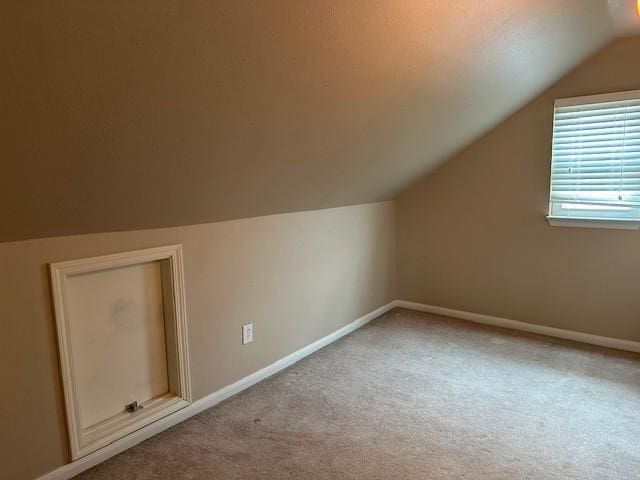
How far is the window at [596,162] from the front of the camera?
2.96 metres

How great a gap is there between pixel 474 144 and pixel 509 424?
222cm

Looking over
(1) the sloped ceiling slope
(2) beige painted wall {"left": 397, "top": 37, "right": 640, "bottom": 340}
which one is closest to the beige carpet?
(2) beige painted wall {"left": 397, "top": 37, "right": 640, "bottom": 340}

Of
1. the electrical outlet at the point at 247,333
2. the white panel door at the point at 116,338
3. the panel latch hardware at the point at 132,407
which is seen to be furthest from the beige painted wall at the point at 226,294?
the panel latch hardware at the point at 132,407

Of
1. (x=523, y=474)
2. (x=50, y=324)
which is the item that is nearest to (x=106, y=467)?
(x=50, y=324)

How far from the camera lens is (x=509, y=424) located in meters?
2.21

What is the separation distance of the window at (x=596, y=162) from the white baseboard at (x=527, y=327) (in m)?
0.84

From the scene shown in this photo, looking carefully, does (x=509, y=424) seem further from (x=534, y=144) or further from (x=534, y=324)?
(x=534, y=144)

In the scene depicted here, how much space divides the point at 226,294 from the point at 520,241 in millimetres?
2379

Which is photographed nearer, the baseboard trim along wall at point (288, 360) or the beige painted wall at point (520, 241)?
the baseboard trim along wall at point (288, 360)

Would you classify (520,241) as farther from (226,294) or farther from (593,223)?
(226,294)

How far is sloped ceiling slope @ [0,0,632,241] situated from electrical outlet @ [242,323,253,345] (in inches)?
27.3

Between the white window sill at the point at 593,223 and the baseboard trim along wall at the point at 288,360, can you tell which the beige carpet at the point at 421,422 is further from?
the white window sill at the point at 593,223

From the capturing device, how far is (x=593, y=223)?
10.3 ft

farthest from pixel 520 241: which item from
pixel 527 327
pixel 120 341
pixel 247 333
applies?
pixel 120 341
